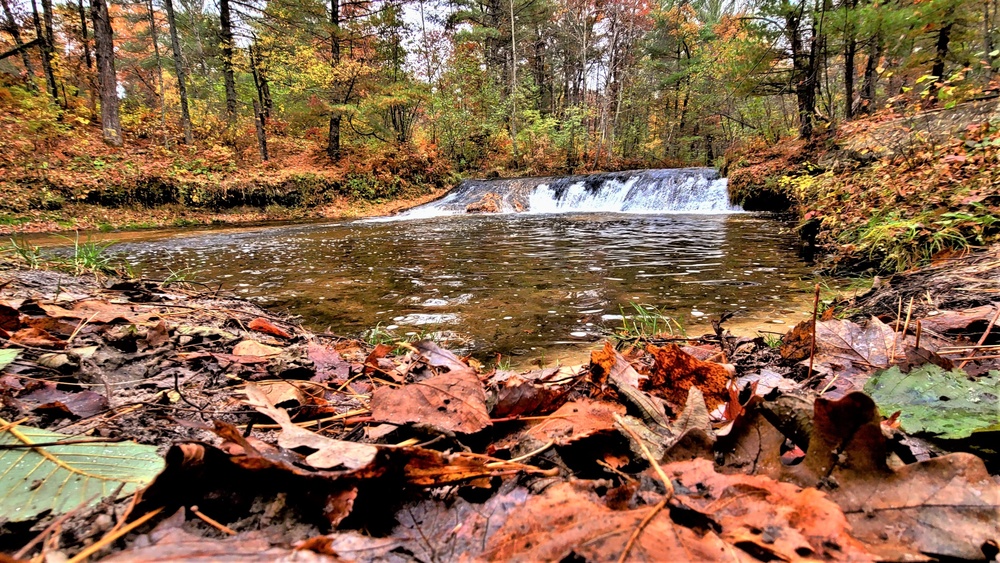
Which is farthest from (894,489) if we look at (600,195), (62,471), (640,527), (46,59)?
(46,59)

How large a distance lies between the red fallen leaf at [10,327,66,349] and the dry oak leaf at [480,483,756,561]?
1655 mm

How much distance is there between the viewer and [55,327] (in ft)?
5.23

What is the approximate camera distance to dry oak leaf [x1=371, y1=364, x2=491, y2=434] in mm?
880

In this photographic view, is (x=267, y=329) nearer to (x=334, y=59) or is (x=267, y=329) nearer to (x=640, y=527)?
(x=640, y=527)

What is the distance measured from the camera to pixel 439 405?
0.95 meters

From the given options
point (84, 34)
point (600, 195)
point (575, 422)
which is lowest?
point (575, 422)

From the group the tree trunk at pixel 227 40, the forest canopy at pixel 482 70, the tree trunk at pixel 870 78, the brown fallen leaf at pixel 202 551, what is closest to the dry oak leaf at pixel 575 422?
the brown fallen leaf at pixel 202 551

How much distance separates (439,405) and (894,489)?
29.8 inches

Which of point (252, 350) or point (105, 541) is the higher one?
point (105, 541)

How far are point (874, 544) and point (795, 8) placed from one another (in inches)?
497

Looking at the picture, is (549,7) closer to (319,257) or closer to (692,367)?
(319,257)

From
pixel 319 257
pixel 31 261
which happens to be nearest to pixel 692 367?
pixel 31 261

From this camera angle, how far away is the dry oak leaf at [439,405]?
0.88 m

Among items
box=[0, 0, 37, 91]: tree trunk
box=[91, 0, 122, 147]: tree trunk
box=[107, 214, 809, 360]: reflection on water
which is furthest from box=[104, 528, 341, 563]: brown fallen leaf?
box=[0, 0, 37, 91]: tree trunk
